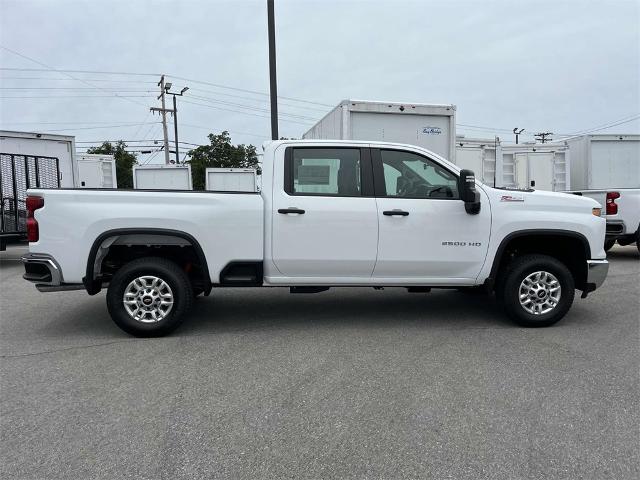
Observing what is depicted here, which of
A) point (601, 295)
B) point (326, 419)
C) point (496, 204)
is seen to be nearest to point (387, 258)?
point (496, 204)

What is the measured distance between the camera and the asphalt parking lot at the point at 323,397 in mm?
2891

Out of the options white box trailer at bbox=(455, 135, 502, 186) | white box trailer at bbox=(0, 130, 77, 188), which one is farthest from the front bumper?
white box trailer at bbox=(0, 130, 77, 188)

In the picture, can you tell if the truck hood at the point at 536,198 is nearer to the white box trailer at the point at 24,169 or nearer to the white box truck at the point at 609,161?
the white box truck at the point at 609,161

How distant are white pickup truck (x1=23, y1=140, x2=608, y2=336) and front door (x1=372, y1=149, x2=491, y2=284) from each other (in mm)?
11

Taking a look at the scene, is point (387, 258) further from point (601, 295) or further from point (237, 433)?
point (601, 295)

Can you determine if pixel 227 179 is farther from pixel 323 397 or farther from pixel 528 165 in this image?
pixel 323 397

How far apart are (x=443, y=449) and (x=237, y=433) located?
1.26 m

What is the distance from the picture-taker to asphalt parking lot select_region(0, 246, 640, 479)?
2.89m

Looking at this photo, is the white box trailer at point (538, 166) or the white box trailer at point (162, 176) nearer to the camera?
the white box trailer at point (538, 166)

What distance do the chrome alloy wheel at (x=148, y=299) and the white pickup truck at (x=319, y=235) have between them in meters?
0.01

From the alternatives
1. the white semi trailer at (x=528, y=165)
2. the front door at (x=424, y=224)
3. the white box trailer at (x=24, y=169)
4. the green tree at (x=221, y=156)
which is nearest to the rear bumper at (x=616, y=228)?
the white semi trailer at (x=528, y=165)

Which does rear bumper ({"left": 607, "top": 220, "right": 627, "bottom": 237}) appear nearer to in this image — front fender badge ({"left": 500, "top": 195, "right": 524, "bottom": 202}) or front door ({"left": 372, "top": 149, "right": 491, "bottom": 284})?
front fender badge ({"left": 500, "top": 195, "right": 524, "bottom": 202})

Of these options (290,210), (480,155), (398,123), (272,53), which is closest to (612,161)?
(480,155)

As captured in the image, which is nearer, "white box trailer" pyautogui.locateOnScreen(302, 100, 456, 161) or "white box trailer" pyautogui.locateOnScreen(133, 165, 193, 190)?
"white box trailer" pyautogui.locateOnScreen(302, 100, 456, 161)
